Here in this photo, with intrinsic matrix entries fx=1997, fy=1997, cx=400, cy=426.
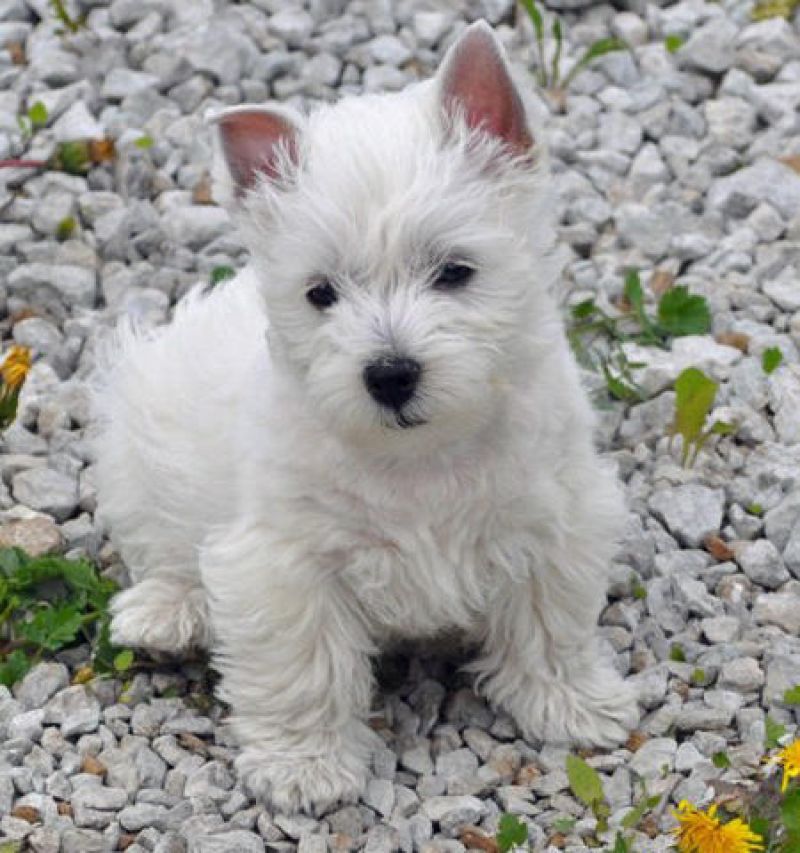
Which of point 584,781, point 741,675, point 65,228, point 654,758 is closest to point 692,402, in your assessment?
point 741,675

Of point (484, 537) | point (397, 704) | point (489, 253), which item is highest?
point (489, 253)

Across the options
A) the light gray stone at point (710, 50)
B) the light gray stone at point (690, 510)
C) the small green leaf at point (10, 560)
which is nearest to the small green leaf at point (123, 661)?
the small green leaf at point (10, 560)

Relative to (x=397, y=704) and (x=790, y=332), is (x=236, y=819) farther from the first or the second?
(x=790, y=332)

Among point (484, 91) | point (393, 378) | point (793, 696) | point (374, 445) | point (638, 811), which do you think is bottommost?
point (793, 696)

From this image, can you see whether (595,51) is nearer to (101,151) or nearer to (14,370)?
(101,151)

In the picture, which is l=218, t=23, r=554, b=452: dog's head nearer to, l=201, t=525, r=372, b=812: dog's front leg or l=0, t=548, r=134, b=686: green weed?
l=201, t=525, r=372, b=812: dog's front leg

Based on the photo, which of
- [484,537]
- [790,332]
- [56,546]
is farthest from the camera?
[790,332]

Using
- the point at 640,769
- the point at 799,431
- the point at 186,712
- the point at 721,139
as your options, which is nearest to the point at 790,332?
the point at 799,431
